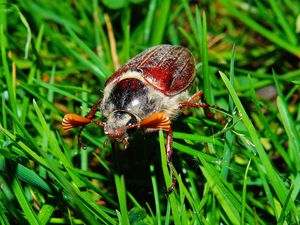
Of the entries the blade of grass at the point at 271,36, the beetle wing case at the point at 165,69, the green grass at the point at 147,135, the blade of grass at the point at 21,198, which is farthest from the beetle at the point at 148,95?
the blade of grass at the point at 271,36

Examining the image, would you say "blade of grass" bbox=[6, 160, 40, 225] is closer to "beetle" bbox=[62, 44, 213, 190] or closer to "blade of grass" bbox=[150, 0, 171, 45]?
"beetle" bbox=[62, 44, 213, 190]

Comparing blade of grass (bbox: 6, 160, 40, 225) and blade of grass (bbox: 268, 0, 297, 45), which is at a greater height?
blade of grass (bbox: 268, 0, 297, 45)

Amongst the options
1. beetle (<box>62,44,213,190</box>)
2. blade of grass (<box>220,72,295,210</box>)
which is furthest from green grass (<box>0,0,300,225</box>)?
beetle (<box>62,44,213,190</box>)

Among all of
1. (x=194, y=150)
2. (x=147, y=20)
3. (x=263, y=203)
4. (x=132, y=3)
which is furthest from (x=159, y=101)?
(x=132, y=3)

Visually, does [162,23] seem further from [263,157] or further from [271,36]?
[263,157]

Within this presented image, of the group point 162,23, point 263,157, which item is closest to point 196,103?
point 263,157

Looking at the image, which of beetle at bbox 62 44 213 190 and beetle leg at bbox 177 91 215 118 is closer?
beetle at bbox 62 44 213 190

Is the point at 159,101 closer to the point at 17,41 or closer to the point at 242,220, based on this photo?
the point at 242,220

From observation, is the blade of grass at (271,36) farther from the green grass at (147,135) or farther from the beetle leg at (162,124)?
the beetle leg at (162,124)

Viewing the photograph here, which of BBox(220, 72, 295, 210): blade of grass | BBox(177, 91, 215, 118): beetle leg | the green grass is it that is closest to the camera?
BBox(220, 72, 295, 210): blade of grass
